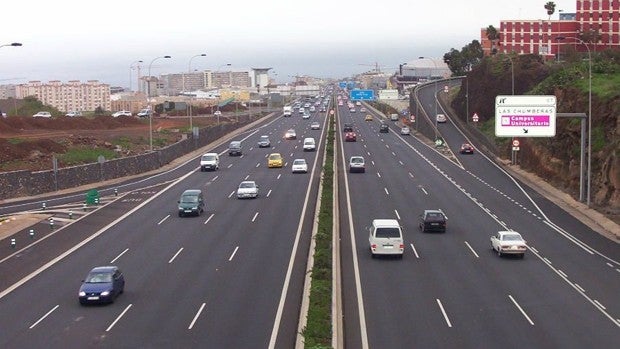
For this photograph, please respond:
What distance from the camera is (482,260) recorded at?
37.7m

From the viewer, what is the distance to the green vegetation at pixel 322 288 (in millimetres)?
22505

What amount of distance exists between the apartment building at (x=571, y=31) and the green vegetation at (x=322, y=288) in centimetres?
9190

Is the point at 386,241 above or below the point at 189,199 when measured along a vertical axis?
below

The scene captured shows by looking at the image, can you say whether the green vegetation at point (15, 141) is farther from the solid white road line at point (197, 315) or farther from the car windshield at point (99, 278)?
the solid white road line at point (197, 315)

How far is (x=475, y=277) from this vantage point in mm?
34062

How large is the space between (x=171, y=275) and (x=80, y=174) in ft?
110

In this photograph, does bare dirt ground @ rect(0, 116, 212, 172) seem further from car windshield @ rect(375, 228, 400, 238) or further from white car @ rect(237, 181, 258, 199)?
car windshield @ rect(375, 228, 400, 238)

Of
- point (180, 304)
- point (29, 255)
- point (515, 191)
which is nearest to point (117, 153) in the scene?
point (515, 191)

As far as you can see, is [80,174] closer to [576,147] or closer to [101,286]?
[576,147]

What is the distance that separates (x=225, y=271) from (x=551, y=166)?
1530 inches

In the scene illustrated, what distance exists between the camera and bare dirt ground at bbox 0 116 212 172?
72500mm

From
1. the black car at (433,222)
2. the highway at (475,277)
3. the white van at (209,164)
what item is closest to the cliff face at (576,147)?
the highway at (475,277)

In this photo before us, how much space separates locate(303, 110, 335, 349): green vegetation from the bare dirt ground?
31.5 metres

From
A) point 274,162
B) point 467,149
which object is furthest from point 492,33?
point 274,162
